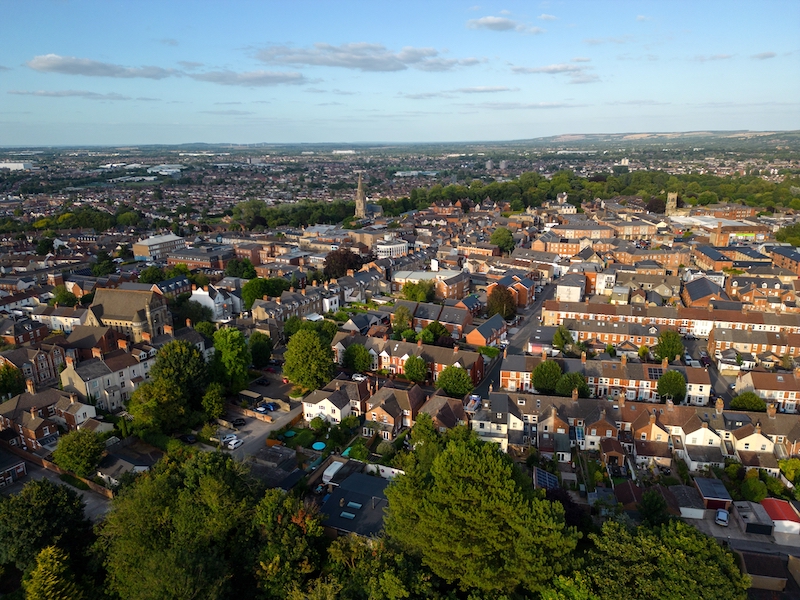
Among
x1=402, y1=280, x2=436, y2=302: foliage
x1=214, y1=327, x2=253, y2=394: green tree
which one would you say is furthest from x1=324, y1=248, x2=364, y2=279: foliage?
x1=214, y1=327, x2=253, y2=394: green tree

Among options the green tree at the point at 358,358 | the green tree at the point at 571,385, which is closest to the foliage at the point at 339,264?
the green tree at the point at 358,358

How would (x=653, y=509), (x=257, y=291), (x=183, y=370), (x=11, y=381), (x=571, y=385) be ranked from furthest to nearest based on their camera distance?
1. (x=257, y=291)
2. (x=11, y=381)
3. (x=571, y=385)
4. (x=183, y=370)
5. (x=653, y=509)

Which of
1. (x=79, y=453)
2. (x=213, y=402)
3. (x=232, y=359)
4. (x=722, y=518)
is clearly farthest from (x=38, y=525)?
(x=722, y=518)

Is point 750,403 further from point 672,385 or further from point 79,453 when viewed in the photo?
point 79,453

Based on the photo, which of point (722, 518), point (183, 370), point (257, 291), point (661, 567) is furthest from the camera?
point (257, 291)

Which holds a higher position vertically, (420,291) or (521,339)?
(420,291)

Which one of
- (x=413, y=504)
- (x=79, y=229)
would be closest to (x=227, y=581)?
(x=413, y=504)
